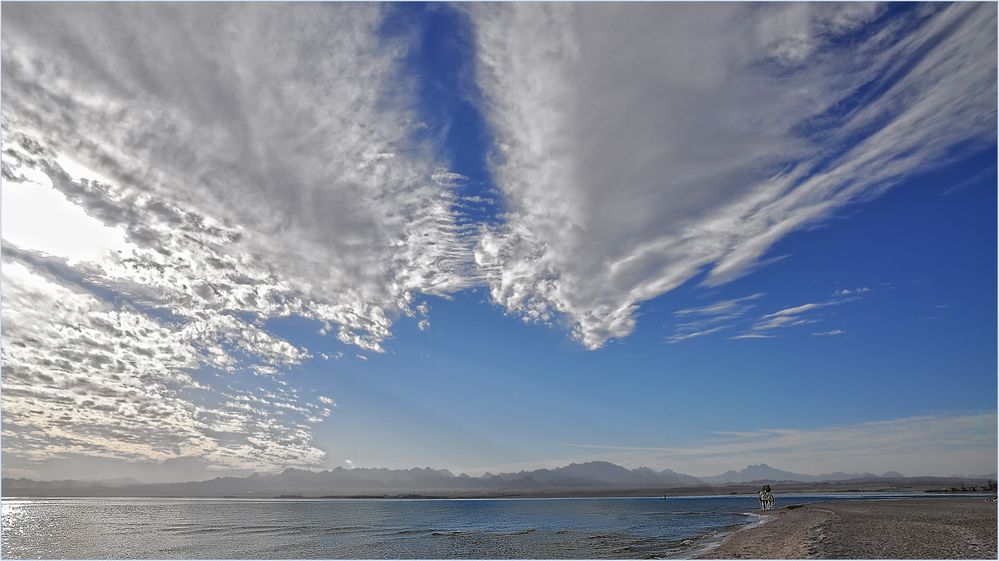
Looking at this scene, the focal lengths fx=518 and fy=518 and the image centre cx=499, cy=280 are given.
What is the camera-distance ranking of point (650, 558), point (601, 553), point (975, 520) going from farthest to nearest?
point (975, 520) → point (601, 553) → point (650, 558)

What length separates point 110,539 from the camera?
65.1m

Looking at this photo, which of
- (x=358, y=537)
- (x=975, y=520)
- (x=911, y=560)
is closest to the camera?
(x=911, y=560)

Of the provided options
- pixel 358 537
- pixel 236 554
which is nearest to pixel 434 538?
pixel 358 537

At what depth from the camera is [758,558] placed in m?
31.5

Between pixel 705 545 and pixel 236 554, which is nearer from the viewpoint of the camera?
pixel 705 545

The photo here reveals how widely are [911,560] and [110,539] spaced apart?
81.9m

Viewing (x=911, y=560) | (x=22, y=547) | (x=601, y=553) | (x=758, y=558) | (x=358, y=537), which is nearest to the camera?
(x=911, y=560)

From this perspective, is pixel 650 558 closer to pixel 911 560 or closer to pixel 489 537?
pixel 911 560

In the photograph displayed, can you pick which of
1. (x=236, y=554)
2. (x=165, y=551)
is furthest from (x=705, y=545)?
(x=165, y=551)

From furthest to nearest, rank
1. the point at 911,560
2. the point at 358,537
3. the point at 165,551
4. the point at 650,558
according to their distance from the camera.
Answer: the point at 358,537, the point at 165,551, the point at 650,558, the point at 911,560

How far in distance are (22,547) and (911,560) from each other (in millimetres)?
83323

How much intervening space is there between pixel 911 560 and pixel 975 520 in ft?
94.1

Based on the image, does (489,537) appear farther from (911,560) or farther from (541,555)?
(911,560)

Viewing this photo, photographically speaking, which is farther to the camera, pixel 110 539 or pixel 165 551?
pixel 110 539
